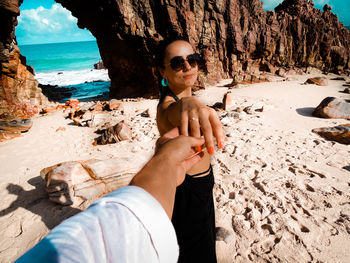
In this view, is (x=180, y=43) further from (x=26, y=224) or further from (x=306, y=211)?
(x=26, y=224)

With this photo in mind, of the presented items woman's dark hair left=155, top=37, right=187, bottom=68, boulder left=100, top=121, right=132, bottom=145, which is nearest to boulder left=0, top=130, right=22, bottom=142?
boulder left=100, top=121, right=132, bottom=145

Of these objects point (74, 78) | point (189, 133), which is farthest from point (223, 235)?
point (74, 78)

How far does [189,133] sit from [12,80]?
503 inches

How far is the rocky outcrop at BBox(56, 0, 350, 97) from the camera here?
416 inches

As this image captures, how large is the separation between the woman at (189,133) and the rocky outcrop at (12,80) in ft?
31.9

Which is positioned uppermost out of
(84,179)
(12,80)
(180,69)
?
(12,80)

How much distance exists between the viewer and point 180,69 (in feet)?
6.36

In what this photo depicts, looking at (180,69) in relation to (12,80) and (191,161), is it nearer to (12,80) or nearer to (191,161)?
(191,161)

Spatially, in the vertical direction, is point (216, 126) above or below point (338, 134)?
above

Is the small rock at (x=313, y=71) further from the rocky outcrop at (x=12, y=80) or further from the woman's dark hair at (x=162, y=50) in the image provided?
the rocky outcrop at (x=12, y=80)

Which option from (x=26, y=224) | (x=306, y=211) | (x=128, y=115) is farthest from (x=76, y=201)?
(x=128, y=115)

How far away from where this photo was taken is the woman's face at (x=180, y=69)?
1.93 metres

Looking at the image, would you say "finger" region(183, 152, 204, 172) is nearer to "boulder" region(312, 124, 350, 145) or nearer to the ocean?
"boulder" region(312, 124, 350, 145)

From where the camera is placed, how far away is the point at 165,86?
2135 mm
